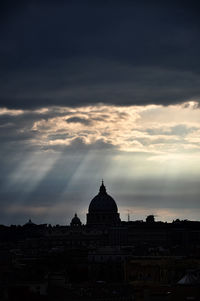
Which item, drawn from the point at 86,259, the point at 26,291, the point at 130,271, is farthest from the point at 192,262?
the point at 86,259

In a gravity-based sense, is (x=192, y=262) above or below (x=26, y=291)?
above

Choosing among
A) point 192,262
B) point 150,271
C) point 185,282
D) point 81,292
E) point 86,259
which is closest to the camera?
point 185,282

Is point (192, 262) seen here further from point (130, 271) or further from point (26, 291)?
point (26, 291)

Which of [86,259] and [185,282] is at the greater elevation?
[86,259]

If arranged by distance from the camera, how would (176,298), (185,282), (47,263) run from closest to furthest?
(176,298) < (185,282) < (47,263)

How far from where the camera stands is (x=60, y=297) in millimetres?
63969

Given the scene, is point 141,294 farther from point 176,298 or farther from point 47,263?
point 47,263

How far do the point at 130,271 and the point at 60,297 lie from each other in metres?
25.9

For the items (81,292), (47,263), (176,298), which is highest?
(47,263)

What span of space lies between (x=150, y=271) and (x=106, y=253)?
8771 centimetres

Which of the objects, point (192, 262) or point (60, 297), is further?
point (192, 262)

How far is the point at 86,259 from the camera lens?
166375 millimetres

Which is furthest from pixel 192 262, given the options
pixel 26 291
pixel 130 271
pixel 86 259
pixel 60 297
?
→ pixel 86 259

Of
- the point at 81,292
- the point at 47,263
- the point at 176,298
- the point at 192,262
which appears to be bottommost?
the point at 176,298
